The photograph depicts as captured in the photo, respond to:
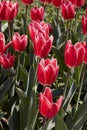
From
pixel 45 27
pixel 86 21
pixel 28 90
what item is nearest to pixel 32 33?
pixel 45 27

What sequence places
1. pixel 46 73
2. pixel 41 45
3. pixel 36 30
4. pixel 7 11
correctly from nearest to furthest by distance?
1. pixel 46 73
2. pixel 41 45
3. pixel 36 30
4. pixel 7 11

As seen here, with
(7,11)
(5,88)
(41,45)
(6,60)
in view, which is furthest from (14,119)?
(7,11)

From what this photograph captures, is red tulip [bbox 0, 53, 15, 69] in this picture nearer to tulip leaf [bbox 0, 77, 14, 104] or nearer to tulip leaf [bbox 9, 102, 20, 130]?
tulip leaf [bbox 0, 77, 14, 104]

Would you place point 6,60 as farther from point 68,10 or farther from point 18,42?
point 68,10

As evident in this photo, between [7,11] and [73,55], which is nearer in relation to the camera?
[73,55]

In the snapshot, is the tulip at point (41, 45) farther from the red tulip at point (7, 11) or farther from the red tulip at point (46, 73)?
the red tulip at point (7, 11)

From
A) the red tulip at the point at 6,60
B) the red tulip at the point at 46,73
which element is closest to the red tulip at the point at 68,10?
the red tulip at the point at 6,60

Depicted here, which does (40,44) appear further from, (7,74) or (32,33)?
(7,74)

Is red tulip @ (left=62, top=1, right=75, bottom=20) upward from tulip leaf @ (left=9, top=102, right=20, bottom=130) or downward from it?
upward

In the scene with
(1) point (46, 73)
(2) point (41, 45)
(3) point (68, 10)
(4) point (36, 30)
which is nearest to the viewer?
(1) point (46, 73)

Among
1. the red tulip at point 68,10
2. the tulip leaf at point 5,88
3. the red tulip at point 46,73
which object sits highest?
the red tulip at point 68,10

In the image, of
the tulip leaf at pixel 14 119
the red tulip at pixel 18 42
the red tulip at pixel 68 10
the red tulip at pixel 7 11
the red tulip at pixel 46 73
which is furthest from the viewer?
the red tulip at pixel 68 10

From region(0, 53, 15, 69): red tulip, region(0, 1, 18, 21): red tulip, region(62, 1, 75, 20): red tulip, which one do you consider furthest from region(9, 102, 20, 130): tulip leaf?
region(62, 1, 75, 20): red tulip

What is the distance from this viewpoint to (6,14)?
2.55 m
